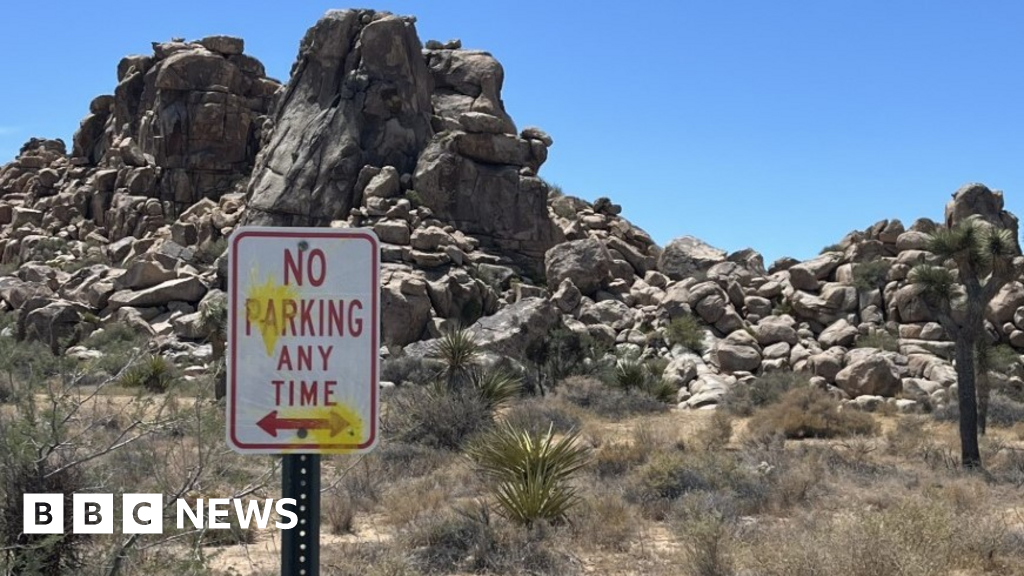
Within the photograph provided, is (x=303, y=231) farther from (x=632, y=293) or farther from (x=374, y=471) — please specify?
(x=632, y=293)

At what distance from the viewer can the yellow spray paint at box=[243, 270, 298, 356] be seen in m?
2.37

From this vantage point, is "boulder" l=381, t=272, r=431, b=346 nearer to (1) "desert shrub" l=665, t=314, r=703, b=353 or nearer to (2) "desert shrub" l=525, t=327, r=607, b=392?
(2) "desert shrub" l=525, t=327, r=607, b=392

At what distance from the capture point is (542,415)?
63.3ft

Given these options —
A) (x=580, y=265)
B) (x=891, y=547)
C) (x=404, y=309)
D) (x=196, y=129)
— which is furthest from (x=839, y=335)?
(x=196, y=129)

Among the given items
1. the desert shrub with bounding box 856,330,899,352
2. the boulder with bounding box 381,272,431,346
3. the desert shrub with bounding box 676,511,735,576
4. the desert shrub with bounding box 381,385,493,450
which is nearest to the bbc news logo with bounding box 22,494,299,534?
the desert shrub with bounding box 676,511,735,576

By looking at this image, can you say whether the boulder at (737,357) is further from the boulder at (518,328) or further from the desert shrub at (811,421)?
the desert shrub at (811,421)

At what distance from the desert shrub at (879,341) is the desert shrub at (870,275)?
8.55 feet

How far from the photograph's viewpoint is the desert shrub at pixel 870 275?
3262 cm

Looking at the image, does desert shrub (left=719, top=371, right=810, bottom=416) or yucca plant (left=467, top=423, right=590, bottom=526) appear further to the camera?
desert shrub (left=719, top=371, right=810, bottom=416)

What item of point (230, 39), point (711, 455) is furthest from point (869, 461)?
point (230, 39)

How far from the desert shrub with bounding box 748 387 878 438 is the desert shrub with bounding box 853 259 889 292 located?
12724 millimetres

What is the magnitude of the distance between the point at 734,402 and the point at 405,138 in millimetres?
22469

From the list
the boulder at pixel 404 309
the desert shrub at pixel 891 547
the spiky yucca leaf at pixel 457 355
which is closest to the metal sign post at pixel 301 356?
the desert shrub at pixel 891 547

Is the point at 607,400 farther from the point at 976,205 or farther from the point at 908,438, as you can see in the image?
the point at 976,205
